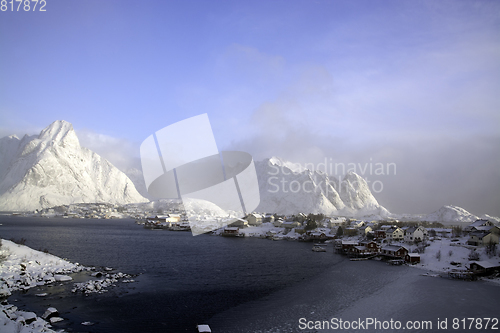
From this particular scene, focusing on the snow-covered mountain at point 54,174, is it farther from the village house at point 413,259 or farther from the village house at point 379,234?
the village house at point 413,259

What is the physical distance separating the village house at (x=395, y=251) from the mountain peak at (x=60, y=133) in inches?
2791

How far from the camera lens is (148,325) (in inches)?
266

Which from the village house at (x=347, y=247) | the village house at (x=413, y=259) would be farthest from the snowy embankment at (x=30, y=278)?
the village house at (x=347, y=247)

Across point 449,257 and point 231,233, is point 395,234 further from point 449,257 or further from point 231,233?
point 231,233

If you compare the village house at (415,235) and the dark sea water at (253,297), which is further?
the village house at (415,235)

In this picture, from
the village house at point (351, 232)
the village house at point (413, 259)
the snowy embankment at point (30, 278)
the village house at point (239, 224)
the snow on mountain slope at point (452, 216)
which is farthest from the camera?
the snow on mountain slope at point (452, 216)

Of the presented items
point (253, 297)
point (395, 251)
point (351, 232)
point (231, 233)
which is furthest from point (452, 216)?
point (253, 297)

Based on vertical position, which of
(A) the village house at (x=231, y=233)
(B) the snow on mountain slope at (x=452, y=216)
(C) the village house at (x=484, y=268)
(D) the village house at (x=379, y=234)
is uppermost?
(C) the village house at (x=484, y=268)

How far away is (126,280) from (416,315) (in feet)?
29.7

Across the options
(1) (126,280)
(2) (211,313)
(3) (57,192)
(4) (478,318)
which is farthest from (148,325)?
(3) (57,192)

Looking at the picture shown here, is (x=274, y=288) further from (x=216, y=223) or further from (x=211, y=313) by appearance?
(x=216, y=223)

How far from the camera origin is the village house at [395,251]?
1655cm

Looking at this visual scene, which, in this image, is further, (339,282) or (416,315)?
(339,282)

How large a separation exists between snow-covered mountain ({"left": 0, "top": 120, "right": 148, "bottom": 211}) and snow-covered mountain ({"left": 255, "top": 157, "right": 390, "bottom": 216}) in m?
37.4
